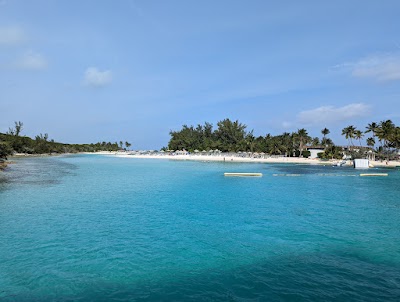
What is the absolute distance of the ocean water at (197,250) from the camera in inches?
364

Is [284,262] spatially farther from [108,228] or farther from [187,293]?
[108,228]

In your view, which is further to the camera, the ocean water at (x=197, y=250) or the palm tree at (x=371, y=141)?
the palm tree at (x=371, y=141)

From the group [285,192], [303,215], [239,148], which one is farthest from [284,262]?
[239,148]

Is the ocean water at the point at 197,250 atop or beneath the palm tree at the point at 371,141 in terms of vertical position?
beneath

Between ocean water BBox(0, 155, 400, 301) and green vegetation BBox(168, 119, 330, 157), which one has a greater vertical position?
green vegetation BBox(168, 119, 330, 157)

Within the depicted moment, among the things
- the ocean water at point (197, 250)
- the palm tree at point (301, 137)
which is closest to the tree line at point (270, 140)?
the palm tree at point (301, 137)

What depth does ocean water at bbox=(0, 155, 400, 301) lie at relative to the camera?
9.26 m

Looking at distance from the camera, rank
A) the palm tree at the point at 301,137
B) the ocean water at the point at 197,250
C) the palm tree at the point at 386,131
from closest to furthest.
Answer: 1. the ocean water at the point at 197,250
2. the palm tree at the point at 386,131
3. the palm tree at the point at 301,137

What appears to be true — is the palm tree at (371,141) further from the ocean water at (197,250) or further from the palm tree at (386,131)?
the ocean water at (197,250)

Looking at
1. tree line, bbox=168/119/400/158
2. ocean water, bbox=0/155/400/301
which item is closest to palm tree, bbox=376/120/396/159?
tree line, bbox=168/119/400/158

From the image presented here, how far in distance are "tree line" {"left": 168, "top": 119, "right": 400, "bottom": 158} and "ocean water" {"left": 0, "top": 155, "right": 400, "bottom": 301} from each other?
69549 millimetres

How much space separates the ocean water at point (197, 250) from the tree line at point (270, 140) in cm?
6955

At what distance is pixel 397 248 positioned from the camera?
13359 mm

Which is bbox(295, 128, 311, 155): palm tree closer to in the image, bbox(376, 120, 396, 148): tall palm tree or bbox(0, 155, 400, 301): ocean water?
bbox(376, 120, 396, 148): tall palm tree
